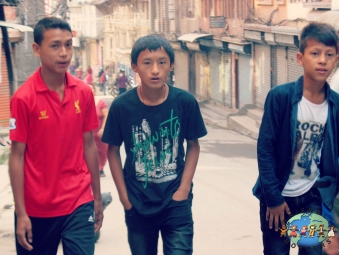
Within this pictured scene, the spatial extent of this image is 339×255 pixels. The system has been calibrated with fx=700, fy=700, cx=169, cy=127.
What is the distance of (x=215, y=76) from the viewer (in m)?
31.8

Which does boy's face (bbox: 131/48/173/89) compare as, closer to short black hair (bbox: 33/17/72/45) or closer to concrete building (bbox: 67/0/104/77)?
short black hair (bbox: 33/17/72/45)

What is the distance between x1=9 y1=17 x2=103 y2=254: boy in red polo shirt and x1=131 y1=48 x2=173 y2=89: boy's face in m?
0.41

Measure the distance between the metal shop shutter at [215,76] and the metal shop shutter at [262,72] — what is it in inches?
196

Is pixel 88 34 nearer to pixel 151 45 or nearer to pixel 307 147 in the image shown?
pixel 151 45

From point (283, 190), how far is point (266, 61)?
20.8m

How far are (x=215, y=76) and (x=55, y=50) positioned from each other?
27829 mm

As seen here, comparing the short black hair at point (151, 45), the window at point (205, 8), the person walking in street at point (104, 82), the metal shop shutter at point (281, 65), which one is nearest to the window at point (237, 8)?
the window at point (205, 8)

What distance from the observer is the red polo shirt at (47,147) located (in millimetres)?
4016

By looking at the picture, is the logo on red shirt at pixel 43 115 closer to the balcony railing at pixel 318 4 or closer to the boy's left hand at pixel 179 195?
the boy's left hand at pixel 179 195

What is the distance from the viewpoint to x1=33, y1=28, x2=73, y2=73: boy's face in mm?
4137

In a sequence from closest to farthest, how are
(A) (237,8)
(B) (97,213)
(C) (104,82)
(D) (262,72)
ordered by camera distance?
1. (B) (97,213)
2. (D) (262,72)
3. (A) (237,8)
4. (C) (104,82)

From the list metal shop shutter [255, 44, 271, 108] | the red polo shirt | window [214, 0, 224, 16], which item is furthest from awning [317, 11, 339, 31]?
window [214, 0, 224, 16]

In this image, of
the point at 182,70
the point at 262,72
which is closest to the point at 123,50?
the point at 182,70

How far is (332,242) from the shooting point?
3.55 metres
